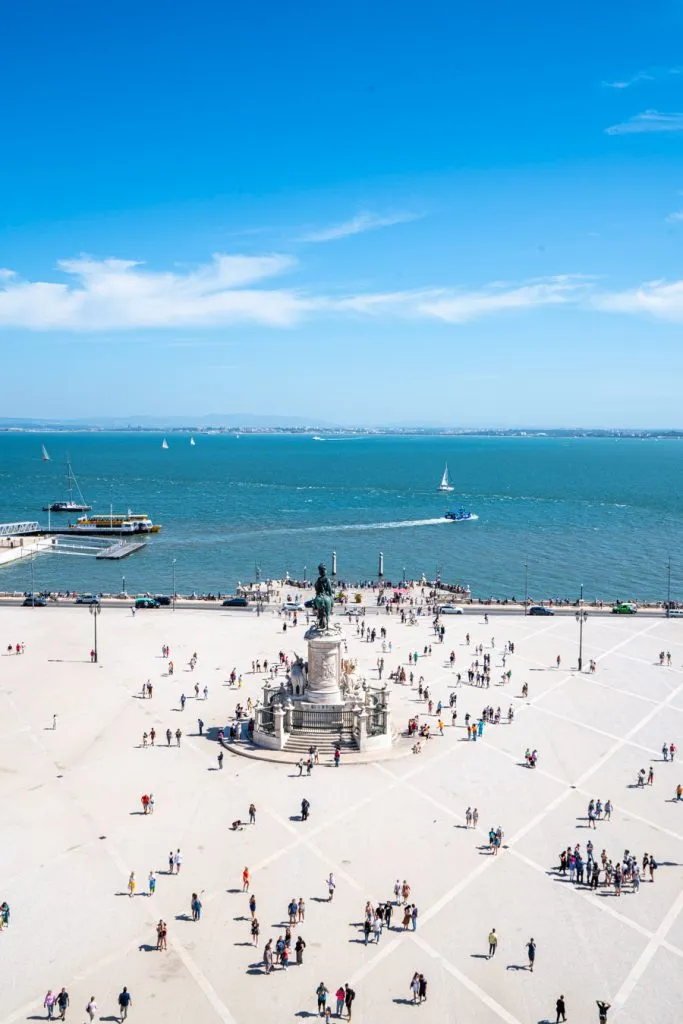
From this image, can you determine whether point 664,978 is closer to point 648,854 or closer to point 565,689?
point 648,854

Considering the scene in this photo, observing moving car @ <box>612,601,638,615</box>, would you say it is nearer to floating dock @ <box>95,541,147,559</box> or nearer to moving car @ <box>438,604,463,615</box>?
moving car @ <box>438,604,463,615</box>

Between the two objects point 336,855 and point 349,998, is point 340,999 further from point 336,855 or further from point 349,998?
point 336,855

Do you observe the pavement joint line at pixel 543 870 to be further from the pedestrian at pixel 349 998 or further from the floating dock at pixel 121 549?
the floating dock at pixel 121 549

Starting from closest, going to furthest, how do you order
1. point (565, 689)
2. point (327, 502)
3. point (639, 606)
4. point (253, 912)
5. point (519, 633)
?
point (253, 912) < point (565, 689) < point (519, 633) < point (639, 606) < point (327, 502)

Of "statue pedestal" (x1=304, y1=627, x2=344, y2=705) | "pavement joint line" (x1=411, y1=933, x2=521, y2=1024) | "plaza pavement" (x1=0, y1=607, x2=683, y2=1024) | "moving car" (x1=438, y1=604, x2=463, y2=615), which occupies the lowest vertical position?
"pavement joint line" (x1=411, y1=933, x2=521, y2=1024)

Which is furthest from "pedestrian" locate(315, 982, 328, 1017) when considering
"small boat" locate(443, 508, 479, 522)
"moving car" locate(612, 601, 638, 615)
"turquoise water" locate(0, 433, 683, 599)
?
"small boat" locate(443, 508, 479, 522)

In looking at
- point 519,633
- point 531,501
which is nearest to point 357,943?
point 519,633
